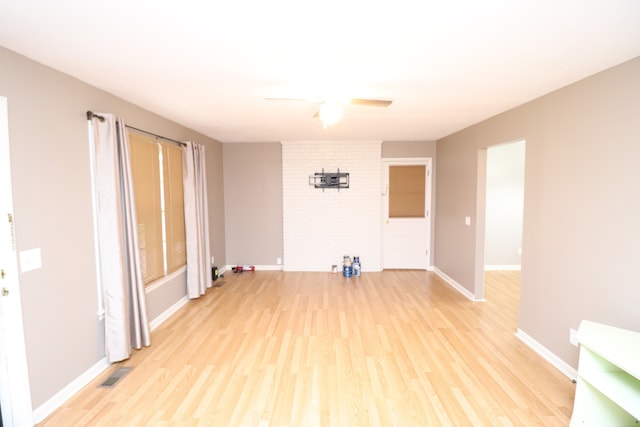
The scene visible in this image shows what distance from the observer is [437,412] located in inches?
85.0

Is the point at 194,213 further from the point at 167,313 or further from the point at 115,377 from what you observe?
the point at 115,377

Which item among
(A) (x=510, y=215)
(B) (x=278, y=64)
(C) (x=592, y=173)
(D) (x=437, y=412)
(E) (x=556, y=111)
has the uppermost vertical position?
(B) (x=278, y=64)

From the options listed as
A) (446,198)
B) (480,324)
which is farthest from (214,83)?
(446,198)

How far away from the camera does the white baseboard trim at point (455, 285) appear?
175 inches

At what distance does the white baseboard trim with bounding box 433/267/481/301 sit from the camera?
175 inches

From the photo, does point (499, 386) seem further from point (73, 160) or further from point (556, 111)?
point (73, 160)

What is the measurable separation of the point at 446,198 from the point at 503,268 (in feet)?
6.40

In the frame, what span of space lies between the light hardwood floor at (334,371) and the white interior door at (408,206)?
5.84ft

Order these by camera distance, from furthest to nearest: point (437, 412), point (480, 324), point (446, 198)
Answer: point (446, 198), point (480, 324), point (437, 412)

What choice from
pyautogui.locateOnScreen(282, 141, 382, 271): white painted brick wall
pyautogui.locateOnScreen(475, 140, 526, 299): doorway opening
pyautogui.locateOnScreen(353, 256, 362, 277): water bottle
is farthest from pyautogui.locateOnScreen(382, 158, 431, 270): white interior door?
pyautogui.locateOnScreen(475, 140, 526, 299): doorway opening

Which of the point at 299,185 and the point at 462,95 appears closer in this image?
the point at 462,95

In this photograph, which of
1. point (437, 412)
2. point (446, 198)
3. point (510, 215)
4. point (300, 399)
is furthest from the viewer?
point (510, 215)

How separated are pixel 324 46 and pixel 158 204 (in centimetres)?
285

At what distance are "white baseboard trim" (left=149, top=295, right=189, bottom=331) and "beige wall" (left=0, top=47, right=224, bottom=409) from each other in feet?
2.73
